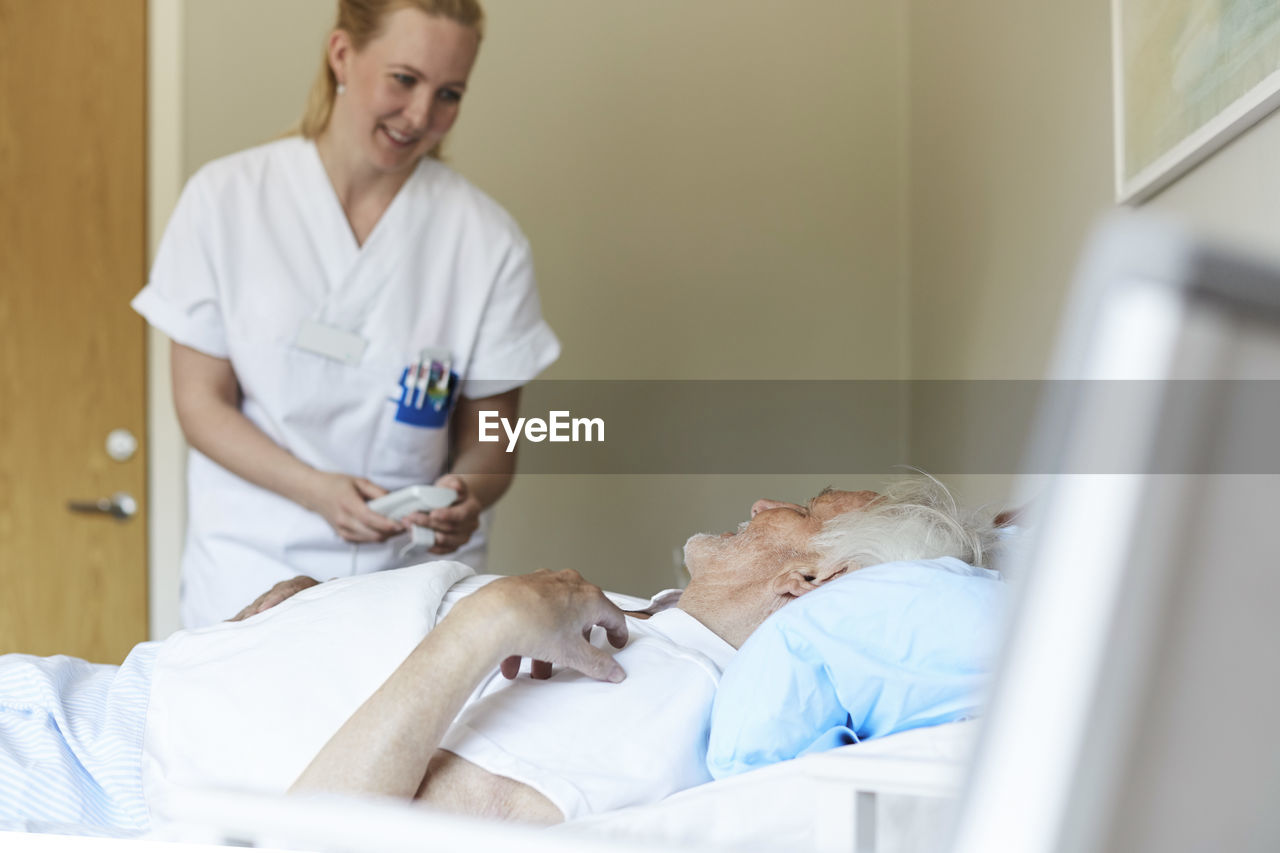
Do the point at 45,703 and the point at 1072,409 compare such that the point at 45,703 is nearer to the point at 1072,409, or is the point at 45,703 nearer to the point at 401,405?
the point at 401,405

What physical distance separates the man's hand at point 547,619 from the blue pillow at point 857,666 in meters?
0.14

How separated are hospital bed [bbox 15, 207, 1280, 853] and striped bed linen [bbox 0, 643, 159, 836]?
100 cm

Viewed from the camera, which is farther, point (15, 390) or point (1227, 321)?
point (15, 390)

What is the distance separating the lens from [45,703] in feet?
4.19

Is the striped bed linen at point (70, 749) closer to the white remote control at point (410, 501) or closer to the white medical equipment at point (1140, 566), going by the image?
the white remote control at point (410, 501)

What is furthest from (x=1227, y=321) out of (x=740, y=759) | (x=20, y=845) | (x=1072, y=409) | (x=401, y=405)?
(x=401, y=405)

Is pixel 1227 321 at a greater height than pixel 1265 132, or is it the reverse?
pixel 1265 132

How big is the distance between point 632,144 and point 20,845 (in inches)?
107

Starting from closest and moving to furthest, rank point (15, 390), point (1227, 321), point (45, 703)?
point (1227, 321)
point (45, 703)
point (15, 390)

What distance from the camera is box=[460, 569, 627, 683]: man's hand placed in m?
0.97

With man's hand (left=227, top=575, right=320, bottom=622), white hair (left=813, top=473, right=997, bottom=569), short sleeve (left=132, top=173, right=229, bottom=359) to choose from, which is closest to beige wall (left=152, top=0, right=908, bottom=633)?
short sleeve (left=132, top=173, right=229, bottom=359)

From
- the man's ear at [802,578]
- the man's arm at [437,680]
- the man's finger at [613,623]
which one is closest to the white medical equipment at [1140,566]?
the man's arm at [437,680]

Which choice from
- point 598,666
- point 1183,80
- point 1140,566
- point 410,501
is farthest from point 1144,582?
point 410,501

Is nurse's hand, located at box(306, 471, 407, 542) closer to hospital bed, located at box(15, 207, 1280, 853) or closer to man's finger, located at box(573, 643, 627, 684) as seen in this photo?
man's finger, located at box(573, 643, 627, 684)
